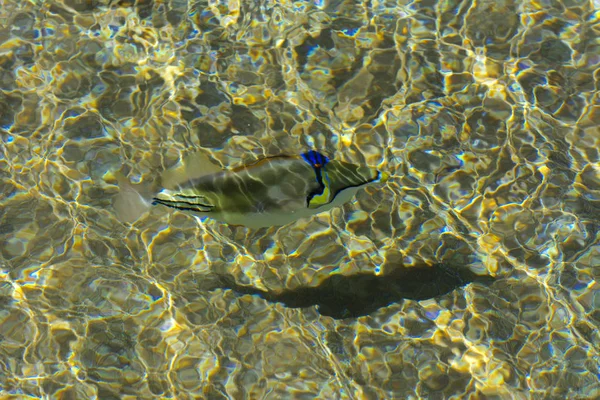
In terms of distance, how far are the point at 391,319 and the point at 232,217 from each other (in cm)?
127

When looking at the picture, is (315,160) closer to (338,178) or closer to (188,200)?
(338,178)

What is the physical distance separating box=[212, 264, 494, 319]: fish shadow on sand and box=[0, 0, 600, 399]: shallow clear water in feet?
0.05

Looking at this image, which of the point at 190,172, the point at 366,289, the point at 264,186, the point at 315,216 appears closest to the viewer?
the point at 190,172

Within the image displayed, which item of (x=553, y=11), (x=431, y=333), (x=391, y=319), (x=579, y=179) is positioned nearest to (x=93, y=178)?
(x=391, y=319)

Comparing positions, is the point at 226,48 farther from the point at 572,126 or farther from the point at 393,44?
the point at 572,126

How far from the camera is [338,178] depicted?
311 cm

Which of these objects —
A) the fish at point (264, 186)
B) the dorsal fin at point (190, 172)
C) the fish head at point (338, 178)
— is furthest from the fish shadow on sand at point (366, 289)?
the dorsal fin at point (190, 172)

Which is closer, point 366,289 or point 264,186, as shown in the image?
point 264,186

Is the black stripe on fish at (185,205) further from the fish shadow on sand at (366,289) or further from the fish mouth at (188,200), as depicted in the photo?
the fish shadow on sand at (366,289)

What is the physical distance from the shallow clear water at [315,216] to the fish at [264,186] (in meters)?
0.85

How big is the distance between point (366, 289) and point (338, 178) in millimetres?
1049

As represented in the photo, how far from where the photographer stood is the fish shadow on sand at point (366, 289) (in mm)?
3816

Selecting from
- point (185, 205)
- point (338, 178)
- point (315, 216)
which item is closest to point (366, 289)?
point (315, 216)

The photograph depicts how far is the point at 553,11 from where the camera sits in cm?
496
